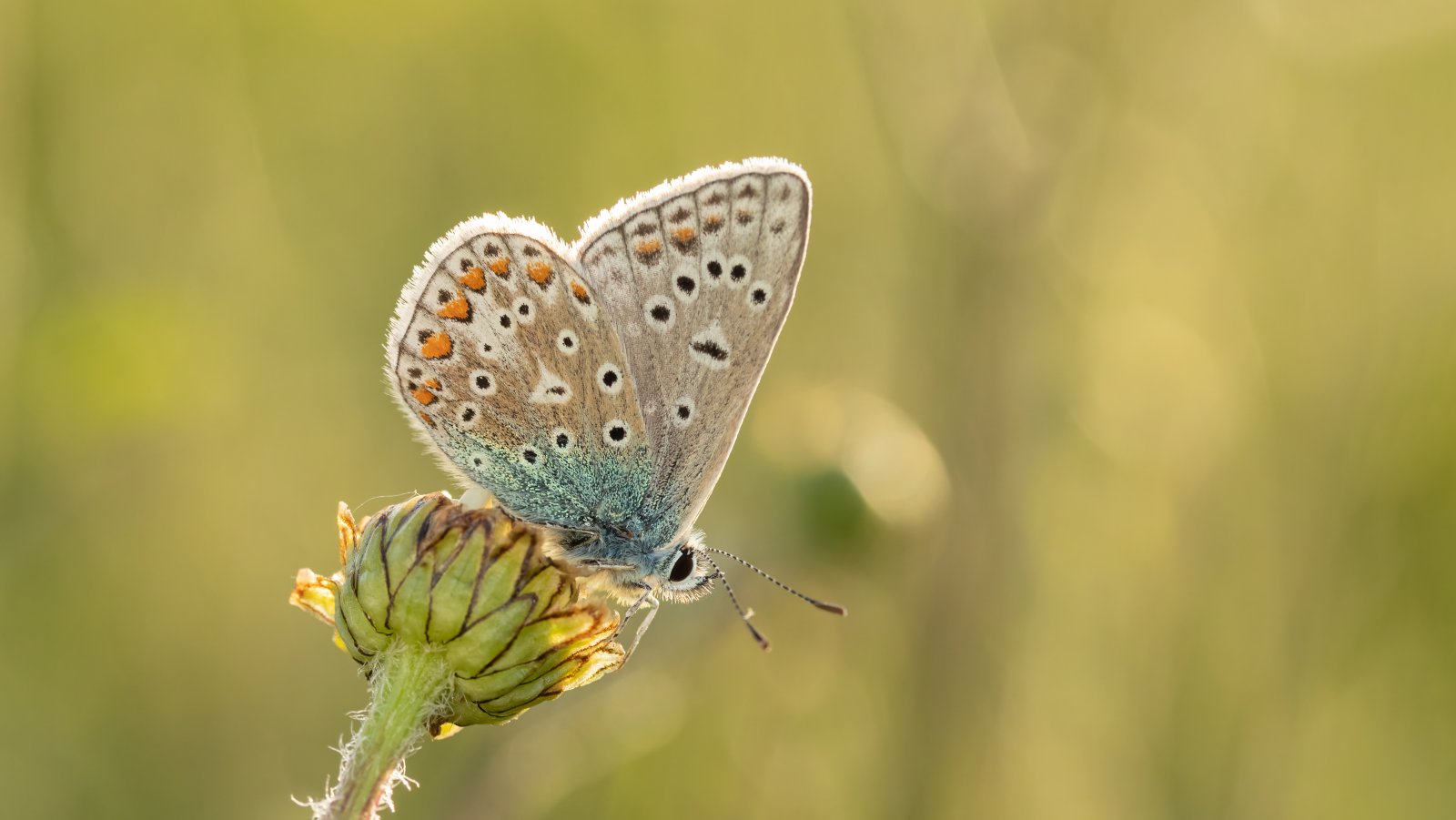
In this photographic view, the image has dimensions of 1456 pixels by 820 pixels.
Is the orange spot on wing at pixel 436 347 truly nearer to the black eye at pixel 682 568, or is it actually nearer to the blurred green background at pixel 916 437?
the black eye at pixel 682 568

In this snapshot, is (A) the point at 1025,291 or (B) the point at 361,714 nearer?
(B) the point at 361,714

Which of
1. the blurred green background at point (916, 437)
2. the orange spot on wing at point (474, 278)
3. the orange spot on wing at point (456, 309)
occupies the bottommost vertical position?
the blurred green background at point (916, 437)

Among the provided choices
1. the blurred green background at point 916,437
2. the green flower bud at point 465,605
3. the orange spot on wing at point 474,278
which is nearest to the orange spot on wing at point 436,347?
the orange spot on wing at point 474,278

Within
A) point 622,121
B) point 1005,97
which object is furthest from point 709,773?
point 622,121

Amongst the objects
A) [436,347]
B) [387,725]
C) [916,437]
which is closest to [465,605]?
[387,725]

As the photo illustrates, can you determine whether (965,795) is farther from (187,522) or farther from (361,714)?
(187,522)

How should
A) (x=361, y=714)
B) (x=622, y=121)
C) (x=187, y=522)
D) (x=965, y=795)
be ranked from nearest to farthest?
(x=361, y=714)
(x=965, y=795)
(x=187, y=522)
(x=622, y=121)

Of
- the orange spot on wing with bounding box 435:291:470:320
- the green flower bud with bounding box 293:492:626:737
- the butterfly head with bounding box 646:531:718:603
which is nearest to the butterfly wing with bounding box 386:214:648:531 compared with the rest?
the orange spot on wing with bounding box 435:291:470:320
